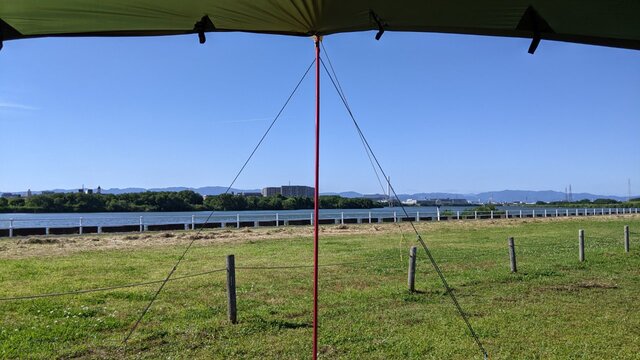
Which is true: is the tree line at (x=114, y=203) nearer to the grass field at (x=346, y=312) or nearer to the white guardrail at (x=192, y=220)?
the white guardrail at (x=192, y=220)

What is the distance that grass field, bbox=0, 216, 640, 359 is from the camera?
555 centimetres

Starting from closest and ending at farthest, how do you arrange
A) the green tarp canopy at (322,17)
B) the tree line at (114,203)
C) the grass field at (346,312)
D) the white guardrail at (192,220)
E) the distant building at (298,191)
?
the green tarp canopy at (322,17) < the grass field at (346,312) < the distant building at (298,191) < the white guardrail at (192,220) < the tree line at (114,203)

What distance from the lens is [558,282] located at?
9.91 meters

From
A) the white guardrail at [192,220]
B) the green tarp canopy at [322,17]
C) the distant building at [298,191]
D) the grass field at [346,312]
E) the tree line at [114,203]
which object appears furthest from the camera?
the tree line at [114,203]

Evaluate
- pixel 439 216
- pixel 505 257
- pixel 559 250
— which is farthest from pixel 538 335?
pixel 439 216

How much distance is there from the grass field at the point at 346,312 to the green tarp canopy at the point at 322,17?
355 cm

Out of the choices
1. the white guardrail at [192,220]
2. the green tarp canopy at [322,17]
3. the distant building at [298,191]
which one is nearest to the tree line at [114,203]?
the white guardrail at [192,220]

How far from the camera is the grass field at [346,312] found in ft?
18.2

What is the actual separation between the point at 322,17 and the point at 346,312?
17.6 feet

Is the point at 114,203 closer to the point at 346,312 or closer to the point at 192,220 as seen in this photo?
Answer: the point at 192,220

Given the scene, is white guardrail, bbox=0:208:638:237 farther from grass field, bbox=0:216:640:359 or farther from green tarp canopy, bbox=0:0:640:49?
green tarp canopy, bbox=0:0:640:49

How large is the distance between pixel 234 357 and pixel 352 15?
12.7 feet

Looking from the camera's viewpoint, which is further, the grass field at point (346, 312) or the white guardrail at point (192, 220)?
the white guardrail at point (192, 220)

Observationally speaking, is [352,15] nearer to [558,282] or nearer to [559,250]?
[558,282]
